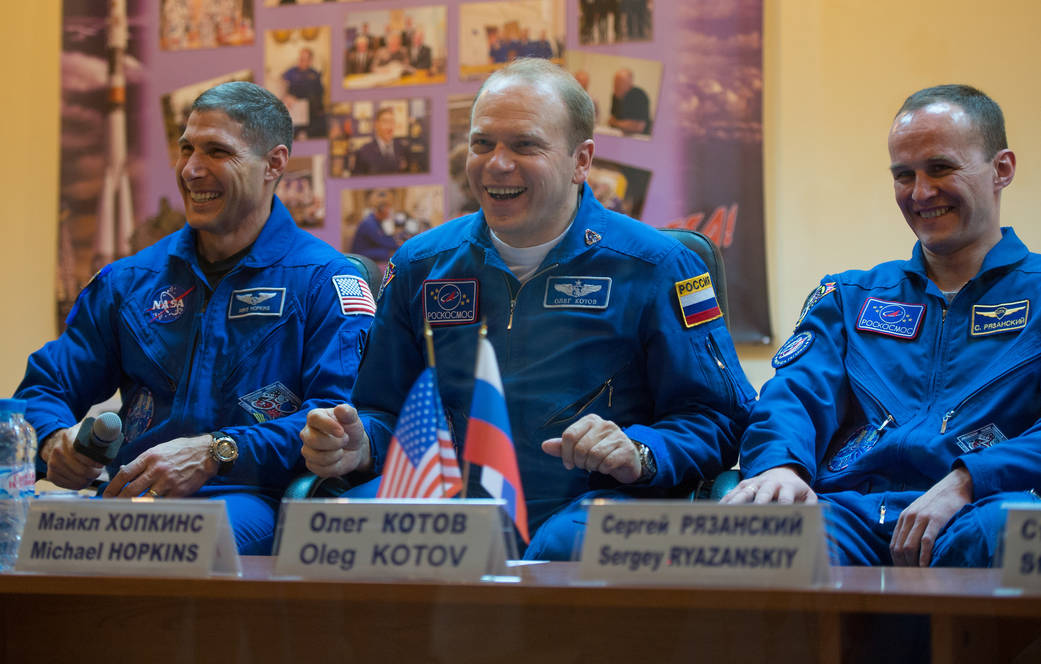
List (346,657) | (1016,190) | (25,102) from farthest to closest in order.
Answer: (25,102)
(1016,190)
(346,657)

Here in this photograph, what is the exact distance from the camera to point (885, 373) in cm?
203

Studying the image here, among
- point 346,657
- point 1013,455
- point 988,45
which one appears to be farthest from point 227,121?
point 988,45

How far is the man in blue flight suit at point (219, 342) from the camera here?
81.4 inches

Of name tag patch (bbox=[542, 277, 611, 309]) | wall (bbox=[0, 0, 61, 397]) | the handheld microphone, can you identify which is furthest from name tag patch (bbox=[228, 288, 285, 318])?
wall (bbox=[0, 0, 61, 397])

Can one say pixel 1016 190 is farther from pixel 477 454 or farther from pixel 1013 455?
pixel 477 454

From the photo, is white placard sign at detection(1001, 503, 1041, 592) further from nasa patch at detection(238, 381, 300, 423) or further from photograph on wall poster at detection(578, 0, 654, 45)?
photograph on wall poster at detection(578, 0, 654, 45)

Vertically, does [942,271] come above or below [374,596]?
above

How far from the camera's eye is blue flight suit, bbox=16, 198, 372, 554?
2215 millimetres

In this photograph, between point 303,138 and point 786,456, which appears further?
point 303,138

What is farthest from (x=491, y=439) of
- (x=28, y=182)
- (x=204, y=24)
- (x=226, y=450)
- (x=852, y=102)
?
(x=28, y=182)

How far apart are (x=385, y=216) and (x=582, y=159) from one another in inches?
57.8

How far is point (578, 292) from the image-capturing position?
79.0 inches

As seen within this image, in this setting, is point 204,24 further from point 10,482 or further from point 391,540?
point 391,540

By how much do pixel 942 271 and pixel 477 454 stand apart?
1.25 meters
